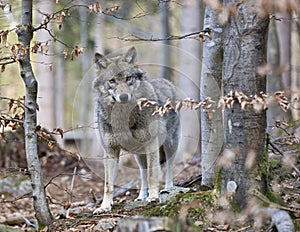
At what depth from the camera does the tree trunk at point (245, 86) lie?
361 cm

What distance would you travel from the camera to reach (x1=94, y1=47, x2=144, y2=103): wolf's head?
5.60 m

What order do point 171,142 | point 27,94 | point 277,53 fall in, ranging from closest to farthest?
1. point 27,94
2. point 171,142
3. point 277,53

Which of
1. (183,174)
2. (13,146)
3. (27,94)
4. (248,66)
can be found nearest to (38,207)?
(27,94)

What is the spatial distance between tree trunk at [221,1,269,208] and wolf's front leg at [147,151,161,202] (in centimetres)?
211

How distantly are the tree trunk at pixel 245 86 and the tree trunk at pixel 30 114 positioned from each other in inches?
74.9

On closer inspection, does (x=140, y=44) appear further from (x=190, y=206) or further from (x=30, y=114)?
(x=190, y=206)

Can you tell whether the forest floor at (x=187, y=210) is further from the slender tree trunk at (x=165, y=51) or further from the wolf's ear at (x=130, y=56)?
the slender tree trunk at (x=165, y=51)

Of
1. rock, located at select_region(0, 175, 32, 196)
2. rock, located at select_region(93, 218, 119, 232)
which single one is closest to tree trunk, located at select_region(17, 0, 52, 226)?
rock, located at select_region(93, 218, 119, 232)

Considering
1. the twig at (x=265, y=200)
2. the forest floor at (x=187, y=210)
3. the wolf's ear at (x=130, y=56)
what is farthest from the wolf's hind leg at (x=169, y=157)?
the twig at (x=265, y=200)

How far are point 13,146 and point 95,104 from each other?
16.8 ft

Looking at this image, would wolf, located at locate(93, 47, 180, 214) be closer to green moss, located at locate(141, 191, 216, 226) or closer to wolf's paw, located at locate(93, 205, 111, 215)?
wolf's paw, located at locate(93, 205, 111, 215)

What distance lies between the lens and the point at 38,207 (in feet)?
15.1

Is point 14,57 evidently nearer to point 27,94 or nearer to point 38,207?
point 27,94

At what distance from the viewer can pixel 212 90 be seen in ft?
16.3
